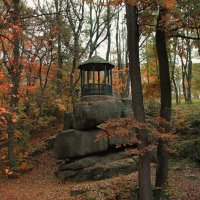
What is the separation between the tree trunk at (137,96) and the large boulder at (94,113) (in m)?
7.03

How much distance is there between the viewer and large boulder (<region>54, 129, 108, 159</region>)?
699 inches

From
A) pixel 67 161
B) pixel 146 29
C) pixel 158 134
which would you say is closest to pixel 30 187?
pixel 67 161

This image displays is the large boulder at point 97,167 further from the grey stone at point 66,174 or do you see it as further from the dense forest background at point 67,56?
the dense forest background at point 67,56

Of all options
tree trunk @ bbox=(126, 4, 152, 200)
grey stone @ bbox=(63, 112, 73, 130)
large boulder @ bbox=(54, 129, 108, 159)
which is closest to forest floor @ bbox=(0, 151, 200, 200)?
large boulder @ bbox=(54, 129, 108, 159)

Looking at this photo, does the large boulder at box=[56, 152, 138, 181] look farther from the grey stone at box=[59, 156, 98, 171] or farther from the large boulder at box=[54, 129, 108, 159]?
the large boulder at box=[54, 129, 108, 159]

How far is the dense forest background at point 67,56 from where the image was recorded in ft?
34.6

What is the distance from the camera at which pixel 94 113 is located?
18.1m

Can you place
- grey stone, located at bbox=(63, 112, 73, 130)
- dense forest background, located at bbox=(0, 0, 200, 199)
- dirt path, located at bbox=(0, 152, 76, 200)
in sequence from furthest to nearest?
grey stone, located at bbox=(63, 112, 73, 130) → dirt path, located at bbox=(0, 152, 76, 200) → dense forest background, located at bbox=(0, 0, 200, 199)

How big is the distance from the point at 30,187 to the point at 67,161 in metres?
2.80

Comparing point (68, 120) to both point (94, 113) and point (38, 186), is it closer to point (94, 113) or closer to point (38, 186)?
point (94, 113)

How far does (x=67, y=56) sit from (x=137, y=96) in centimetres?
1406

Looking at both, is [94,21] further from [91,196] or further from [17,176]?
[91,196]

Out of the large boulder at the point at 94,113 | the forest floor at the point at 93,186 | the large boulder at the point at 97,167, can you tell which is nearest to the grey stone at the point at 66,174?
the large boulder at the point at 97,167

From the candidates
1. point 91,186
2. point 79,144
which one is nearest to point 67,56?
point 79,144
